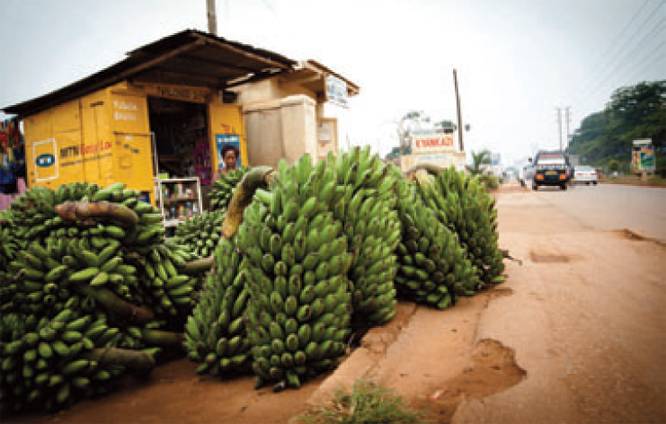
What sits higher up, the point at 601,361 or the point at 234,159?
the point at 234,159

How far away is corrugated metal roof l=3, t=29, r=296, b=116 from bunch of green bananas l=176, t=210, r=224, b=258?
262cm

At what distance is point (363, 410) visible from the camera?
1309 millimetres

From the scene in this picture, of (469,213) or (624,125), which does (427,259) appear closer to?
(469,213)

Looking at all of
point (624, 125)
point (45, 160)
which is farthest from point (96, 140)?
point (624, 125)

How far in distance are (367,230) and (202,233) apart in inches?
68.4

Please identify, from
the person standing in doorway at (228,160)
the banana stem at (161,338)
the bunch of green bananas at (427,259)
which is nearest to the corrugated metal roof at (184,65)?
the person standing in doorway at (228,160)

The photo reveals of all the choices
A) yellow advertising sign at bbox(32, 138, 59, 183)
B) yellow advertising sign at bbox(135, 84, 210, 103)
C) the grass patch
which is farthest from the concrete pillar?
the grass patch

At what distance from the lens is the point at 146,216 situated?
220 cm

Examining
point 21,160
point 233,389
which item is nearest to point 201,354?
point 233,389

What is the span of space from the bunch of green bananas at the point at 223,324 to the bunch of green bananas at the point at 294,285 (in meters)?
0.13

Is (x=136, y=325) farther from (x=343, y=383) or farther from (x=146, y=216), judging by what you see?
(x=343, y=383)

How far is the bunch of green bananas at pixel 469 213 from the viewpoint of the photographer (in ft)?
9.72

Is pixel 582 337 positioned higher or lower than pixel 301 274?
lower

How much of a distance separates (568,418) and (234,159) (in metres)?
7.12
